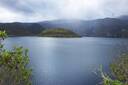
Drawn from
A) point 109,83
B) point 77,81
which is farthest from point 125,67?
point 77,81

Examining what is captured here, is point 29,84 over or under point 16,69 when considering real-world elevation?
under

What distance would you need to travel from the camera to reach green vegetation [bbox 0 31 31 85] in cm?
755

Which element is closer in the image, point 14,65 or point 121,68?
point 14,65

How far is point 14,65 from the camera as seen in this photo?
7859 millimetres

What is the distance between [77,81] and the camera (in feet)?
117

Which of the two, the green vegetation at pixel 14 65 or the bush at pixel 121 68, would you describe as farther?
the bush at pixel 121 68

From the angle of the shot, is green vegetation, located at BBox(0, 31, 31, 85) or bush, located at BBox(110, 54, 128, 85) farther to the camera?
bush, located at BBox(110, 54, 128, 85)

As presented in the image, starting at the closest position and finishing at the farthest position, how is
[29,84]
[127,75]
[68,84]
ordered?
[127,75] < [29,84] < [68,84]

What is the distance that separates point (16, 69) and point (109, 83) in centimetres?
366

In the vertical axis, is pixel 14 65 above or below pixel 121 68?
above

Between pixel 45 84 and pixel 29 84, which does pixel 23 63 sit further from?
pixel 45 84

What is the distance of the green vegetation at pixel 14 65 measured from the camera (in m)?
7.55

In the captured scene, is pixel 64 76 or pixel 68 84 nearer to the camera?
pixel 68 84

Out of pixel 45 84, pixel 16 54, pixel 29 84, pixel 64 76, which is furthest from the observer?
pixel 64 76
